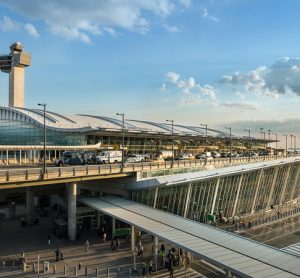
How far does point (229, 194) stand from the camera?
58.1 m

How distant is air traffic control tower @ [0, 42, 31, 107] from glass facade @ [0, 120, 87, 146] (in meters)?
27.4

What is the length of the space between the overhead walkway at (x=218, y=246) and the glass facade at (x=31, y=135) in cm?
3793

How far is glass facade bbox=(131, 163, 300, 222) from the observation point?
150 ft

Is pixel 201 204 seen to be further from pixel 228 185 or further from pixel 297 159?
pixel 297 159

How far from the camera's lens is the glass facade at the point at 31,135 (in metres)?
71.6

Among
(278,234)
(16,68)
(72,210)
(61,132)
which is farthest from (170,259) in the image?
(16,68)

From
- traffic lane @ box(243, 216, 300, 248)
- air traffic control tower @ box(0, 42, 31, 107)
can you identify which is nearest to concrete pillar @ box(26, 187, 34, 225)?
traffic lane @ box(243, 216, 300, 248)

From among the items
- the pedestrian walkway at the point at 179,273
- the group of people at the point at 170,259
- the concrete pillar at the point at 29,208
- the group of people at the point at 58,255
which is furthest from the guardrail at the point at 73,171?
the pedestrian walkway at the point at 179,273

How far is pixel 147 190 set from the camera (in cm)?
4297

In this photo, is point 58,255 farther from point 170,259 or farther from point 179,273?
point 179,273

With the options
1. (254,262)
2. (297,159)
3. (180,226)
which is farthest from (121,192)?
(297,159)

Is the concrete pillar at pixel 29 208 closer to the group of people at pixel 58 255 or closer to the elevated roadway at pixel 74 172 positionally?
the elevated roadway at pixel 74 172

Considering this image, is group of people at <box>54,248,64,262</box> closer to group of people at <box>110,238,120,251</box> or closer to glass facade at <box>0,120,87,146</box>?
group of people at <box>110,238,120,251</box>

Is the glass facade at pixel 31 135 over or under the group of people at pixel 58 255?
over
